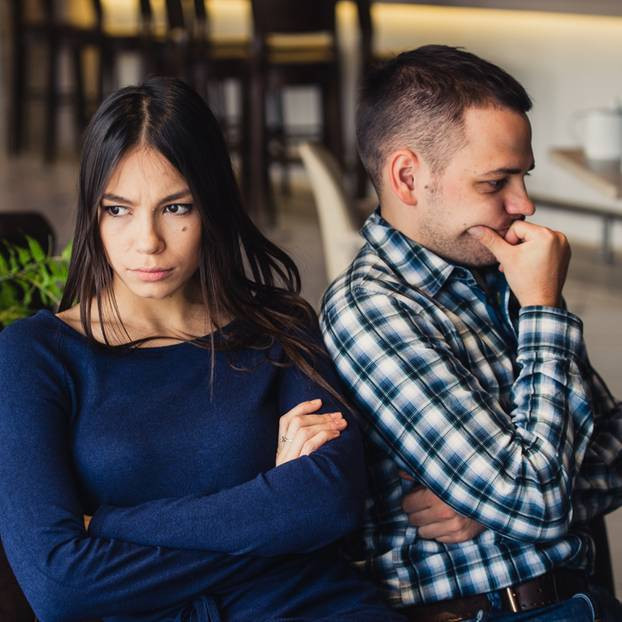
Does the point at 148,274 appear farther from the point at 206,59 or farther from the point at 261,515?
the point at 206,59

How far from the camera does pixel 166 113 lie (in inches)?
50.6

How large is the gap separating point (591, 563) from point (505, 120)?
0.53 meters

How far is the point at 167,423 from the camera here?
124 centimetres

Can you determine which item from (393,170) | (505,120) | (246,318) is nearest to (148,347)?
(246,318)

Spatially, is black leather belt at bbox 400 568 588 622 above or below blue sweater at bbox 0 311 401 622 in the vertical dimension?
below

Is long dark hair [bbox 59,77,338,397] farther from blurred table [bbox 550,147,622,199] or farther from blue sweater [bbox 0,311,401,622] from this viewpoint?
blurred table [bbox 550,147,622,199]

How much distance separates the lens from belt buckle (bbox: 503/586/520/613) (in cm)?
131

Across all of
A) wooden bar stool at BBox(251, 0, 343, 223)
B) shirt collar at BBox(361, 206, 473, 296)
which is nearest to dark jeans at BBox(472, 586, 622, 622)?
shirt collar at BBox(361, 206, 473, 296)

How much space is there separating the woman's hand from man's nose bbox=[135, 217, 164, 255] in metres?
0.23

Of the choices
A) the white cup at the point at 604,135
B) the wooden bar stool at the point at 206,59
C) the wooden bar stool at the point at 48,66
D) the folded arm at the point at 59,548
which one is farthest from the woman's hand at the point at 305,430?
the wooden bar stool at the point at 48,66

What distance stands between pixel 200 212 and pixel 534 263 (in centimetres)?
39

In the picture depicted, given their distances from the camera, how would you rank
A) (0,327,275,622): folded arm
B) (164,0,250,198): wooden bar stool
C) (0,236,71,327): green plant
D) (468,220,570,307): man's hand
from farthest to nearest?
(164,0,250,198): wooden bar stool, (0,236,71,327): green plant, (468,220,570,307): man's hand, (0,327,275,622): folded arm

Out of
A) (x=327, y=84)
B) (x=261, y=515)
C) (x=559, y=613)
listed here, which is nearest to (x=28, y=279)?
(x=261, y=515)

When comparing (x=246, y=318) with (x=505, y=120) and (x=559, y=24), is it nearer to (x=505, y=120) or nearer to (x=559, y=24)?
(x=505, y=120)
